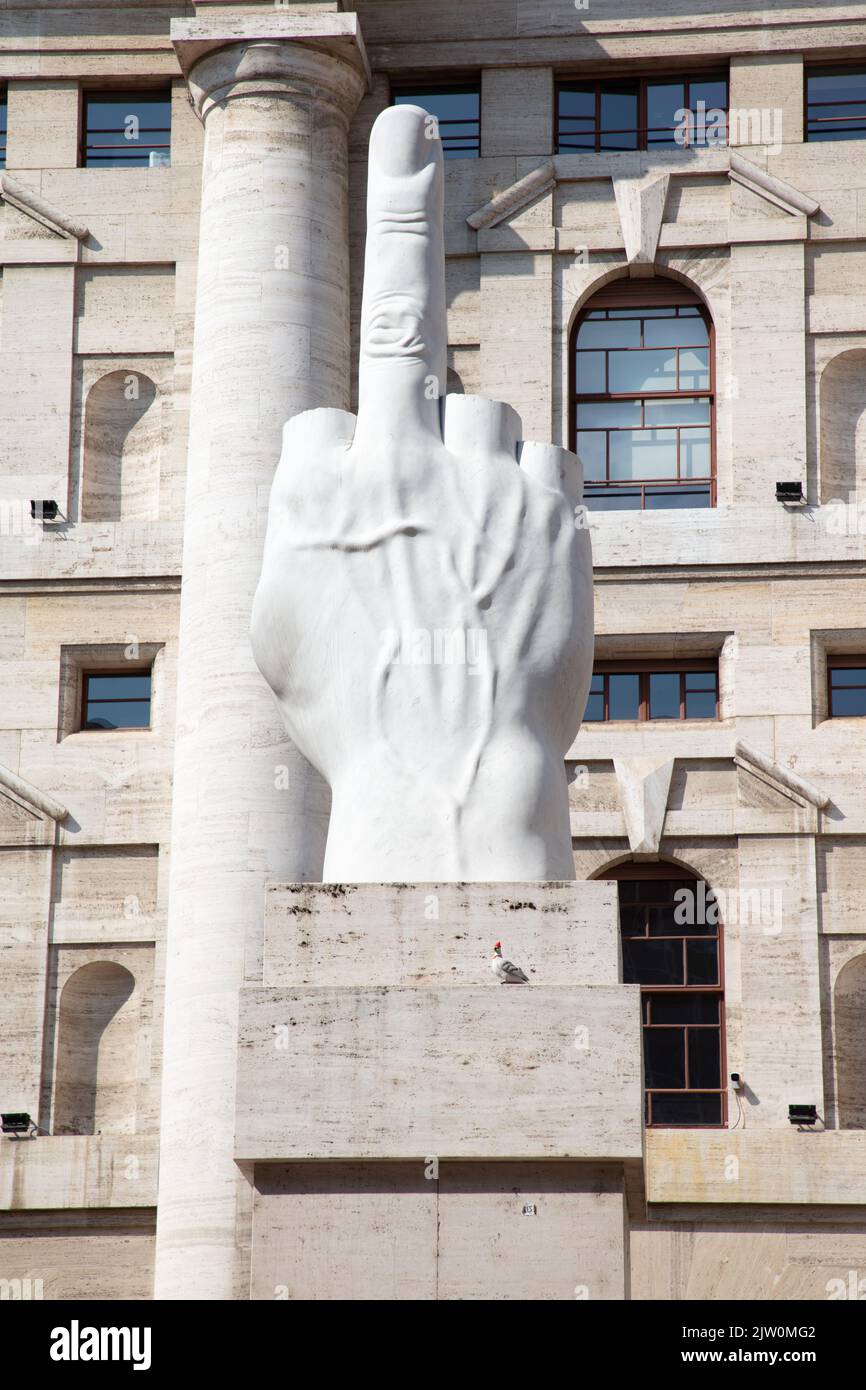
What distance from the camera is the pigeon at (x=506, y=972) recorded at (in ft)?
31.8

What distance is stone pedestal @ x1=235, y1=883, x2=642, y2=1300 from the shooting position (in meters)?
9.45

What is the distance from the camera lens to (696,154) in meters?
25.7

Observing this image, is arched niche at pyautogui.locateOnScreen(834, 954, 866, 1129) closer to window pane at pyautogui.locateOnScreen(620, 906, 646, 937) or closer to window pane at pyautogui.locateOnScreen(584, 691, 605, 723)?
window pane at pyautogui.locateOnScreen(620, 906, 646, 937)

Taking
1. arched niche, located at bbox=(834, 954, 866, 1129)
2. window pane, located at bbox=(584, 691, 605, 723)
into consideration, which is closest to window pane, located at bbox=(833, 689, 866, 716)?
window pane, located at bbox=(584, 691, 605, 723)

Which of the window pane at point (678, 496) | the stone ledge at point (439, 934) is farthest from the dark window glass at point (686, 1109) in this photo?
the stone ledge at point (439, 934)

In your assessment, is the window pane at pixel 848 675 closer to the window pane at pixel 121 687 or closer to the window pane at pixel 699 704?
the window pane at pixel 699 704

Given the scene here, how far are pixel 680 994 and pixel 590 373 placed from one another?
6.70 meters

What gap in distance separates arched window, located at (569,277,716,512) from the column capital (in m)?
3.58

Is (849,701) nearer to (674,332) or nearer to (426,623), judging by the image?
(674,332)

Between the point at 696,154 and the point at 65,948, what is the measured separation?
1028 cm

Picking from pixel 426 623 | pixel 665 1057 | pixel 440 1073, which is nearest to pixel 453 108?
pixel 665 1057

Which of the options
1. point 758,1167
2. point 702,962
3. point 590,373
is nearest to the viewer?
point 758,1167

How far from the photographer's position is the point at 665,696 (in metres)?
24.7

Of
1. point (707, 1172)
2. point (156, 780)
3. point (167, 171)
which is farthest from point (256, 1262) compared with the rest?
point (167, 171)
